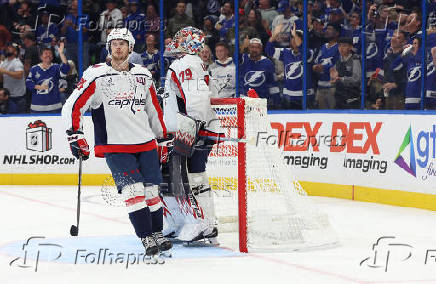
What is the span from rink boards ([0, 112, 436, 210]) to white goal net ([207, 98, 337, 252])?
2.44 metres

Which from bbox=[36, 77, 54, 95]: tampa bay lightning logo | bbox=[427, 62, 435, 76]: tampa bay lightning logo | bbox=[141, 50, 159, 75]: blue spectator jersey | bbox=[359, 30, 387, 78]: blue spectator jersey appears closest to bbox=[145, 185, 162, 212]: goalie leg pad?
bbox=[427, 62, 435, 76]: tampa bay lightning logo

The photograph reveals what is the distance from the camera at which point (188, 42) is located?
20.1ft

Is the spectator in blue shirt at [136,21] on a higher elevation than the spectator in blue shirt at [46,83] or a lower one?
higher

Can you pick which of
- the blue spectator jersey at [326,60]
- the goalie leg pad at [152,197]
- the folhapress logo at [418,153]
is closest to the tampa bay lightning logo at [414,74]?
the folhapress logo at [418,153]

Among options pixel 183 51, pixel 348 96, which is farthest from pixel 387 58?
pixel 183 51

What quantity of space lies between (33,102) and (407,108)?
17.0 ft

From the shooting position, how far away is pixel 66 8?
12680 mm

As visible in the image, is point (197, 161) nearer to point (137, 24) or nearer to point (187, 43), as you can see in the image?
point (187, 43)

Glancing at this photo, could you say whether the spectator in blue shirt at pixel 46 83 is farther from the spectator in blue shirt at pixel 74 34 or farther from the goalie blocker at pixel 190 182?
the goalie blocker at pixel 190 182

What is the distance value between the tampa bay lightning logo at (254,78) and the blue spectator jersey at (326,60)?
0.85 m

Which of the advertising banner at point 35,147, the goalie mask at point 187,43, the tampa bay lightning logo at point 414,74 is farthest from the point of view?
the advertising banner at point 35,147

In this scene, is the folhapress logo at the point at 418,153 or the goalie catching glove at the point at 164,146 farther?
the folhapress logo at the point at 418,153

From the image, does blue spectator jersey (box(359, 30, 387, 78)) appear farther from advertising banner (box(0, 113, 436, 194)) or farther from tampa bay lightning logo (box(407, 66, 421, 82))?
advertising banner (box(0, 113, 436, 194))

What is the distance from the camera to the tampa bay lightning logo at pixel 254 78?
11.2m
